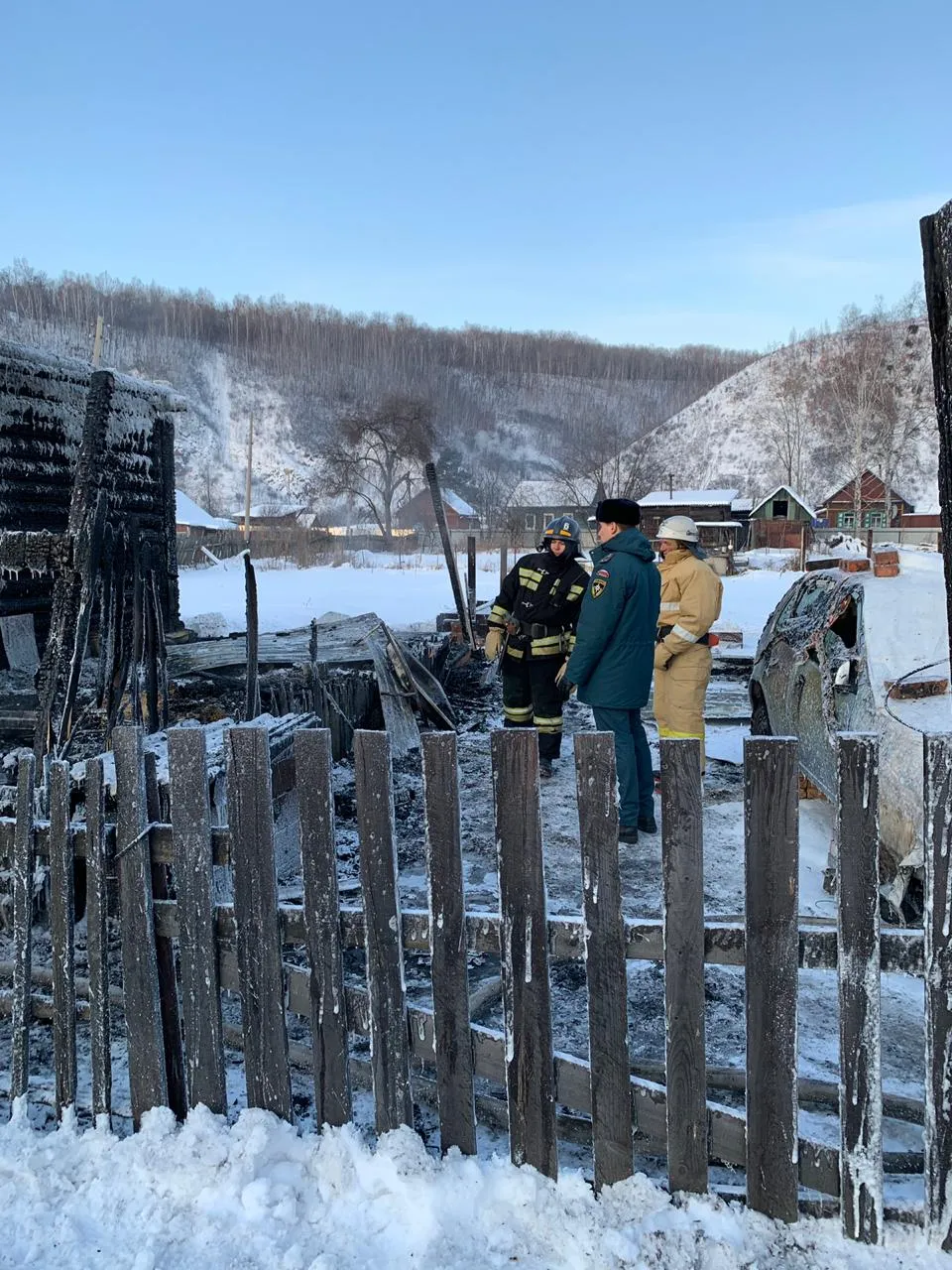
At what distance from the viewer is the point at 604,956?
1879 millimetres

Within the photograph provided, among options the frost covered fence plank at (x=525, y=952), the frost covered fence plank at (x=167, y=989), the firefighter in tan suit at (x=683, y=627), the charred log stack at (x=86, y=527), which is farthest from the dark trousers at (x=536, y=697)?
the frost covered fence plank at (x=525, y=952)

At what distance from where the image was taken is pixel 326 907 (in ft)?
6.79

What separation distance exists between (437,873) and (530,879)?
0.75 ft

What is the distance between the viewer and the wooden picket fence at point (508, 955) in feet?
5.78

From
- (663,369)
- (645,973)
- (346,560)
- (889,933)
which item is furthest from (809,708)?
(663,369)

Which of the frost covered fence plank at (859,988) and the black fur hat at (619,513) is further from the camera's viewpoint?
the black fur hat at (619,513)

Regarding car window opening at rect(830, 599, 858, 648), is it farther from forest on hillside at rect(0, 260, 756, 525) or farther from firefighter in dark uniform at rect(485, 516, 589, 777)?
forest on hillside at rect(0, 260, 756, 525)

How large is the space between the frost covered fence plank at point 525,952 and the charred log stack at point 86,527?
276 cm

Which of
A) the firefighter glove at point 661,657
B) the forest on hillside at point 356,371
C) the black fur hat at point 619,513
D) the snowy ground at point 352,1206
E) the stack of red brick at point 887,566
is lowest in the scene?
the snowy ground at point 352,1206

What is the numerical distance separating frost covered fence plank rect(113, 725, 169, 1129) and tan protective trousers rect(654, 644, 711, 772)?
3587 millimetres

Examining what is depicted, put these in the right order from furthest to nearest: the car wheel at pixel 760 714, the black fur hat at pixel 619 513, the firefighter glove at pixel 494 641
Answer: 1. the firefighter glove at pixel 494 641
2. the car wheel at pixel 760 714
3. the black fur hat at pixel 619 513

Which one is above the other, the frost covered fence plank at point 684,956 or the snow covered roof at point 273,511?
the snow covered roof at point 273,511

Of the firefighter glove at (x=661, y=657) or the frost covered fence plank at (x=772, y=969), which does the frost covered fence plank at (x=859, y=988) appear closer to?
the frost covered fence plank at (x=772, y=969)

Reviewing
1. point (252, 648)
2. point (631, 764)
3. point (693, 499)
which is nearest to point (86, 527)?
point (252, 648)
